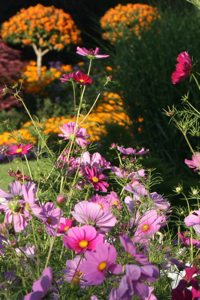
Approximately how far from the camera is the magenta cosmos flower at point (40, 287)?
457 mm

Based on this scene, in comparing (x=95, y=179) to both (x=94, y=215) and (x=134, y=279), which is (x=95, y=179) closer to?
(x=94, y=215)

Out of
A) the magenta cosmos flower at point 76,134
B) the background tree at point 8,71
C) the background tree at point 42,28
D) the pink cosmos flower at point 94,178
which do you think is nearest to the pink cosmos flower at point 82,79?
the magenta cosmos flower at point 76,134

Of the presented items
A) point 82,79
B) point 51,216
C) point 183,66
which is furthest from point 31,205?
point 183,66

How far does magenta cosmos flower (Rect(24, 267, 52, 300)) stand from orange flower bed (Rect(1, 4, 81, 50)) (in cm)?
692

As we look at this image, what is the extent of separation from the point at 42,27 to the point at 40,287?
7102 millimetres

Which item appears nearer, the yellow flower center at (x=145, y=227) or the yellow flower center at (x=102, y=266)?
the yellow flower center at (x=102, y=266)

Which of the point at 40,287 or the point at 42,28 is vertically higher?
the point at 40,287

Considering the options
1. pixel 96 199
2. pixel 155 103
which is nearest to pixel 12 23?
pixel 155 103

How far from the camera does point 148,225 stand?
738 millimetres

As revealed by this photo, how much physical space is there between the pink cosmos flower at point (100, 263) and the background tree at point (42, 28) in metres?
6.88

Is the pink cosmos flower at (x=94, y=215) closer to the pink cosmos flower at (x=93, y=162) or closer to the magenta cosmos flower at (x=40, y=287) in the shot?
the magenta cosmos flower at (x=40, y=287)

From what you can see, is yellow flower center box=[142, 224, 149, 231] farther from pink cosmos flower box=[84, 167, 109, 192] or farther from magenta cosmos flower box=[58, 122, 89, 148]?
magenta cosmos flower box=[58, 122, 89, 148]

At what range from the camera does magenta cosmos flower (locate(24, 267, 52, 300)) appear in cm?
46

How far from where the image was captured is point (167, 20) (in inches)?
148
